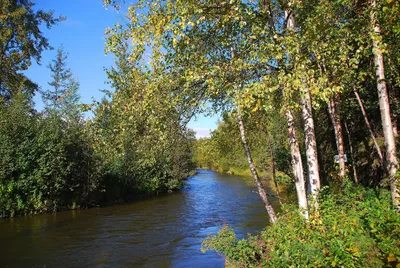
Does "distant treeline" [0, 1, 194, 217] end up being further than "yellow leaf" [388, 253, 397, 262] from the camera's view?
Yes

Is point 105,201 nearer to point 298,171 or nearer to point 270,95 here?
point 298,171

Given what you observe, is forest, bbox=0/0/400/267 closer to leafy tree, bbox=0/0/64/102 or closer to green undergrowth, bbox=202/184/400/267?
green undergrowth, bbox=202/184/400/267

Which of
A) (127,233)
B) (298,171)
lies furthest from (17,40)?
(298,171)

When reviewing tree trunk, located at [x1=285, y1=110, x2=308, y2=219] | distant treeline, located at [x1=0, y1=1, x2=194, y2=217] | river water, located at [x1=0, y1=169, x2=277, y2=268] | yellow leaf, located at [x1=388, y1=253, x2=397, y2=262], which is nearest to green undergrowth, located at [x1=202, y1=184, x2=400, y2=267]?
yellow leaf, located at [x1=388, y1=253, x2=397, y2=262]

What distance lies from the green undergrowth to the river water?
282 cm

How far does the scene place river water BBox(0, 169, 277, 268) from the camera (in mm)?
11375

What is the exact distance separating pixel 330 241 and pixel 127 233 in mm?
11659

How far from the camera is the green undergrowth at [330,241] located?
4.66m

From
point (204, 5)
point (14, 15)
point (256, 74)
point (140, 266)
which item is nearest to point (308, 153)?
point (256, 74)

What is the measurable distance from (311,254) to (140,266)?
7.36 metres

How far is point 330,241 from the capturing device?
16.9 feet

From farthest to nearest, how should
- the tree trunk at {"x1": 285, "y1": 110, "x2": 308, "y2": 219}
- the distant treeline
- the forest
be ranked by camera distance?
the distant treeline < the tree trunk at {"x1": 285, "y1": 110, "x2": 308, "y2": 219} < the forest

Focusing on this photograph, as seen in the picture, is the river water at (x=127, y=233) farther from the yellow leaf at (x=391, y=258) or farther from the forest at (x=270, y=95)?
the yellow leaf at (x=391, y=258)

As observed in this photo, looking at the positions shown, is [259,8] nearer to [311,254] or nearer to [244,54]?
[244,54]
